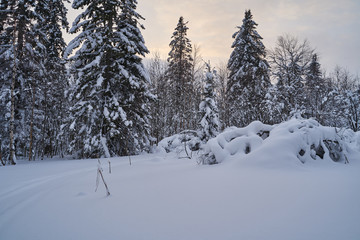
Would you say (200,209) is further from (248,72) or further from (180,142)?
(248,72)

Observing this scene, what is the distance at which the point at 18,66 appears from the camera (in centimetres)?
1084

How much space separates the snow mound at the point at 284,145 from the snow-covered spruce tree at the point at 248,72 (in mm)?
10633

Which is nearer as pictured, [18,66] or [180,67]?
[18,66]

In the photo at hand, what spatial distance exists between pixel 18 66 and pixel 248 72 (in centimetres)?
1672

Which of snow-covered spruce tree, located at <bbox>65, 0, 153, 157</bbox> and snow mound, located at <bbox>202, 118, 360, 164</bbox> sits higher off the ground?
snow-covered spruce tree, located at <bbox>65, 0, 153, 157</bbox>

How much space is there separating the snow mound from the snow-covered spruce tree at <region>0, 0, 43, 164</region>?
9.99 metres

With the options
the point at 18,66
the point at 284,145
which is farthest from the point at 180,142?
the point at 18,66

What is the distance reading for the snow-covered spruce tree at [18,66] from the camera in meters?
9.18

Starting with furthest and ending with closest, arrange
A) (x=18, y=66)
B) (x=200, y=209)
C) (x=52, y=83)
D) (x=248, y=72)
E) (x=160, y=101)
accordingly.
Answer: (x=160, y=101) < (x=248, y=72) < (x=52, y=83) < (x=18, y=66) < (x=200, y=209)

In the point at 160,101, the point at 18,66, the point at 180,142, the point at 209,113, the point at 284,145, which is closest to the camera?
the point at 284,145

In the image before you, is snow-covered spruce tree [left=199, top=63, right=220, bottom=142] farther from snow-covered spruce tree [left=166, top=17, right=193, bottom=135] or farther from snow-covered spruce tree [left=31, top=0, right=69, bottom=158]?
snow-covered spruce tree [left=31, top=0, right=69, bottom=158]

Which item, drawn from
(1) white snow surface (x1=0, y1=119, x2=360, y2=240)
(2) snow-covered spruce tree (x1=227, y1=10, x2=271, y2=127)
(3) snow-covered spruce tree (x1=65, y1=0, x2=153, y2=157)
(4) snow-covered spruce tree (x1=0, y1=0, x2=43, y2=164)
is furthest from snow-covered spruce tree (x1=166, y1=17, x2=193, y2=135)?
(1) white snow surface (x1=0, y1=119, x2=360, y2=240)

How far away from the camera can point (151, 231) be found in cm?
160

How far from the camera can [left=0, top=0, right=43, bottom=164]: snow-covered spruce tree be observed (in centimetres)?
918
